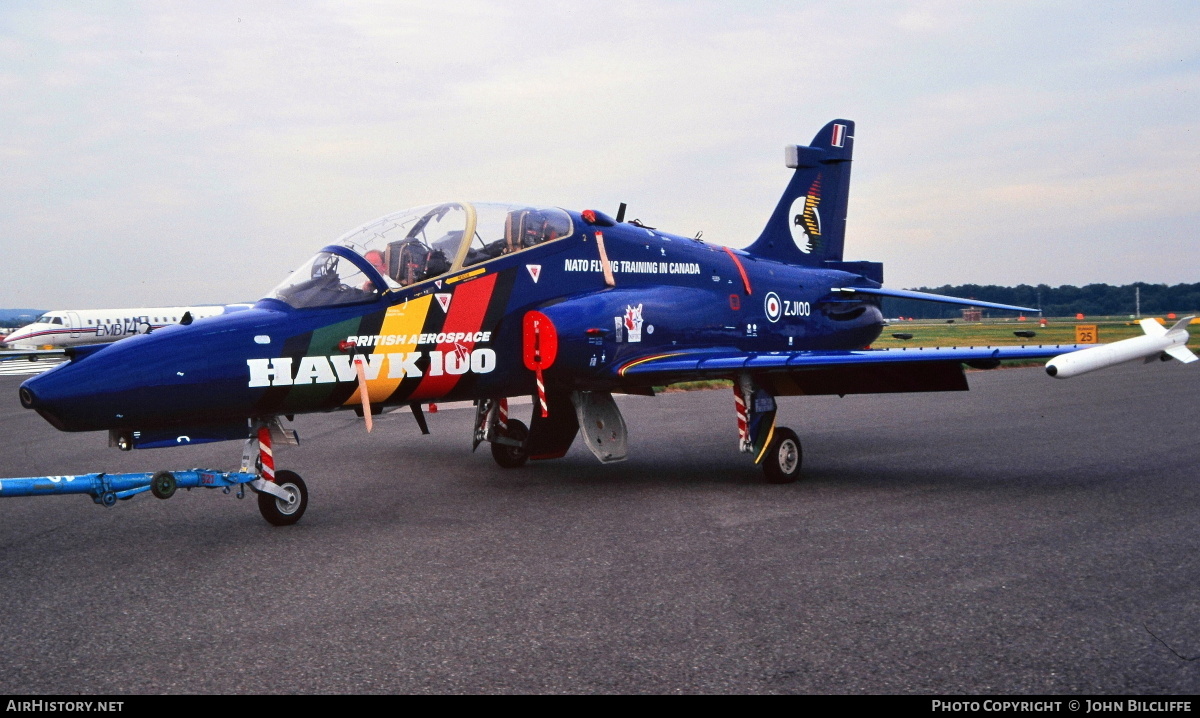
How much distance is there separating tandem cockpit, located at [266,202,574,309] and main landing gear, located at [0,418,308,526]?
121 cm

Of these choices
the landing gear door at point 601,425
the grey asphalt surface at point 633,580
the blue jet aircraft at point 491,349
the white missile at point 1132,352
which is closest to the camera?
the grey asphalt surface at point 633,580

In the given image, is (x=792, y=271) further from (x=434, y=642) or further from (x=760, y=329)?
(x=434, y=642)

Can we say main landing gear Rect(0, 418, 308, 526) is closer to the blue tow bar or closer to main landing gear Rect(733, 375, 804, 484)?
the blue tow bar

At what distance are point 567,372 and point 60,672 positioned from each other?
5.63m

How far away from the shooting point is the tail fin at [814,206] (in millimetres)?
13477

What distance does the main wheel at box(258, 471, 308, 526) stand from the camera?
7477 millimetres

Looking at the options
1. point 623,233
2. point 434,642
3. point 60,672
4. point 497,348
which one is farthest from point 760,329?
point 60,672

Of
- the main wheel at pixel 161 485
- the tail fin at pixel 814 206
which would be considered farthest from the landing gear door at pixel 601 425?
the tail fin at pixel 814 206

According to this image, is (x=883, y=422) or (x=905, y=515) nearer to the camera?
(x=905, y=515)

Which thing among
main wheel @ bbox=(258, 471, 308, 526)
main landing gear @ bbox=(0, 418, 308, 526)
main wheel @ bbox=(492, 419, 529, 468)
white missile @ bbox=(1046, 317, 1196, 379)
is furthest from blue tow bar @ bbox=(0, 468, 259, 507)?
white missile @ bbox=(1046, 317, 1196, 379)

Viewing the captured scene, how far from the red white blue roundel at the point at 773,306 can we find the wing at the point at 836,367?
5.14 ft

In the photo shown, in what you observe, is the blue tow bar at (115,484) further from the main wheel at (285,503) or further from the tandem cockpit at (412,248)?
the tandem cockpit at (412,248)
